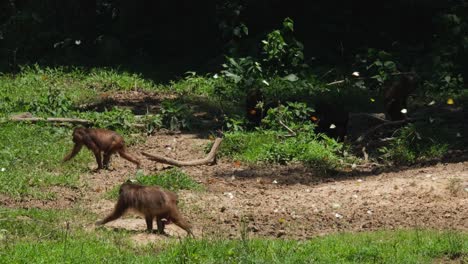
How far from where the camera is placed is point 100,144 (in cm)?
1198

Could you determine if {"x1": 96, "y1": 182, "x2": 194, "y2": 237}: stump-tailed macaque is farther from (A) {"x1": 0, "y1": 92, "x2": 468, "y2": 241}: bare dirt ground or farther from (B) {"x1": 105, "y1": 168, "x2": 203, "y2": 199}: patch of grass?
(B) {"x1": 105, "y1": 168, "x2": 203, "y2": 199}: patch of grass

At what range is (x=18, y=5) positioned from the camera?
21.5 meters

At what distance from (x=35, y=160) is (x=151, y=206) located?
3.64 m

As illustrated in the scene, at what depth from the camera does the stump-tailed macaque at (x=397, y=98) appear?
1407 centimetres

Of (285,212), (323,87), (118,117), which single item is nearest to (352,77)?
(323,87)

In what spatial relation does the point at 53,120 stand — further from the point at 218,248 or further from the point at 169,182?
the point at 218,248

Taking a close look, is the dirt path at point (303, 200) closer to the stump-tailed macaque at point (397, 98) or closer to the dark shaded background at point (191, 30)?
the stump-tailed macaque at point (397, 98)

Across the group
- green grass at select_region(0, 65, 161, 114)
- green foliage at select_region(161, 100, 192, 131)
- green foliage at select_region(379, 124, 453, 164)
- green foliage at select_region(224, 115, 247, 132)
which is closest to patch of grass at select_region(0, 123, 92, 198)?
green foliage at select_region(161, 100, 192, 131)

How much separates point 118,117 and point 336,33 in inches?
271

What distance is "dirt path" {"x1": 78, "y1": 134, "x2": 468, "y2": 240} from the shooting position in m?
9.36

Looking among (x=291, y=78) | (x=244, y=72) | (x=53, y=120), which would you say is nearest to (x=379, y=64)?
(x=291, y=78)

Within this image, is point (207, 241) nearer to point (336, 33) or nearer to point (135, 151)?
point (135, 151)

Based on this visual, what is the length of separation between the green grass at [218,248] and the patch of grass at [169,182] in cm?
166

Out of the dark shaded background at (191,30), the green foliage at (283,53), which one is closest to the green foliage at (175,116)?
the green foliage at (283,53)
